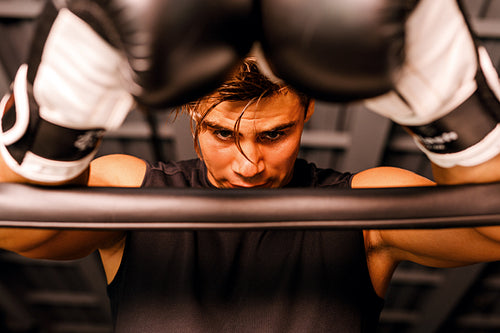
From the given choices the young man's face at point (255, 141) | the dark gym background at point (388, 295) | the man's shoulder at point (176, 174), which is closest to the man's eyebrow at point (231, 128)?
the young man's face at point (255, 141)

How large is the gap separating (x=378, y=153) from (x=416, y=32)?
1.73 metres

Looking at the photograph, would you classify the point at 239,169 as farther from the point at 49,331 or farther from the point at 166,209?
the point at 49,331

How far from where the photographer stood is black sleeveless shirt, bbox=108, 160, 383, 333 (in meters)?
0.65

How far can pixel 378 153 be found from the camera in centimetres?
195

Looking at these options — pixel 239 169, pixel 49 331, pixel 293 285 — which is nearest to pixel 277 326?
pixel 293 285

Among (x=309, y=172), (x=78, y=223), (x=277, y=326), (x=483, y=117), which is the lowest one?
(x=277, y=326)

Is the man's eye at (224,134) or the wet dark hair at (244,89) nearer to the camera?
the wet dark hair at (244,89)

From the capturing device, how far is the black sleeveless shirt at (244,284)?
65cm

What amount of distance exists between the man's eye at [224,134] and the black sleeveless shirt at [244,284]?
177 mm

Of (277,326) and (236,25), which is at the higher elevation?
(236,25)

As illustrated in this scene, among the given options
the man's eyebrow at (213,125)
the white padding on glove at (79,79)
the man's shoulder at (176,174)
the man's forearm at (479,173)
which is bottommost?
the man's shoulder at (176,174)

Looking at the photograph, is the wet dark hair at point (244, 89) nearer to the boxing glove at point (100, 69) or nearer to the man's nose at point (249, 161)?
the man's nose at point (249, 161)

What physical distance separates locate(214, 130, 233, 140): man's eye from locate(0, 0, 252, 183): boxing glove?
27 cm

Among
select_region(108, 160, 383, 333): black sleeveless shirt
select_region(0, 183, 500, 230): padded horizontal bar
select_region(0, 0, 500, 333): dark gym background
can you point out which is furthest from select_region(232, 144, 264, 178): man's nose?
select_region(0, 0, 500, 333): dark gym background
